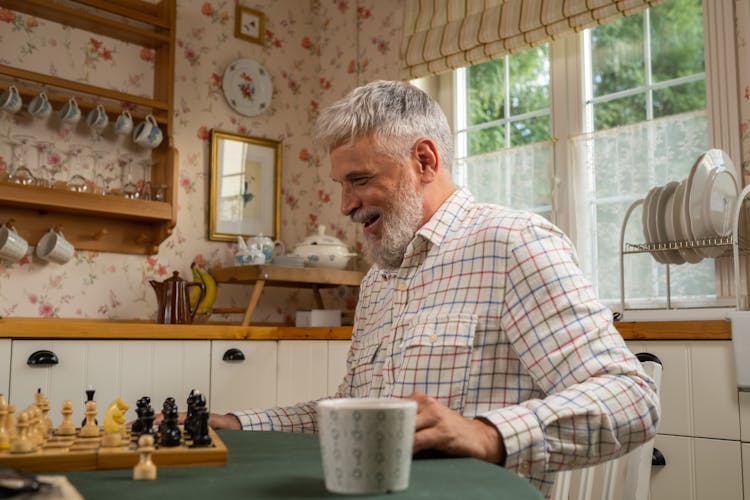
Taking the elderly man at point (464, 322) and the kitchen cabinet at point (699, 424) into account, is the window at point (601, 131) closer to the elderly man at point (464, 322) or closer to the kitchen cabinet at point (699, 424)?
the kitchen cabinet at point (699, 424)

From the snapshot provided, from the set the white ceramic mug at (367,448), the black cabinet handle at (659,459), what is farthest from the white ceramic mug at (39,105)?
the white ceramic mug at (367,448)

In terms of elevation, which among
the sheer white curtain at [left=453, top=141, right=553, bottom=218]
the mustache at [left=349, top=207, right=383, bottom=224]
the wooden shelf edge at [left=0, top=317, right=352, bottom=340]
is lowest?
the wooden shelf edge at [left=0, top=317, right=352, bottom=340]

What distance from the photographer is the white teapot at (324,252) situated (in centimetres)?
354

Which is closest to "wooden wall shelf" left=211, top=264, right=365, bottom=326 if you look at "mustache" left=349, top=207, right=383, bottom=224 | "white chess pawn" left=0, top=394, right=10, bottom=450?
"mustache" left=349, top=207, right=383, bottom=224

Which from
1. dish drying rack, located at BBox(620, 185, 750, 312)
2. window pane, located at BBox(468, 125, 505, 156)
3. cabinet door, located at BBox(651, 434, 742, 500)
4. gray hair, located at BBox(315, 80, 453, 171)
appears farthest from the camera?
window pane, located at BBox(468, 125, 505, 156)

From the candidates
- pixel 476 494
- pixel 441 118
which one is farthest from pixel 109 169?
pixel 476 494

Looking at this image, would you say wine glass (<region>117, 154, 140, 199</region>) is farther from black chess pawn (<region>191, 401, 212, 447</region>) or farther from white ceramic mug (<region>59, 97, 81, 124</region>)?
black chess pawn (<region>191, 401, 212, 447</region>)

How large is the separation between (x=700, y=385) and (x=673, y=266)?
0.85 m

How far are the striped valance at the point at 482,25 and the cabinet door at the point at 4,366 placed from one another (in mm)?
2108

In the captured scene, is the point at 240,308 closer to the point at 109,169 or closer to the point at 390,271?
the point at 109,169

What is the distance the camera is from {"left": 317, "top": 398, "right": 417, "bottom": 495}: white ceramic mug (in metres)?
0.61

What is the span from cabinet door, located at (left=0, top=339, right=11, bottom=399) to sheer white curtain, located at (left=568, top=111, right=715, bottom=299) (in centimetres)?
206

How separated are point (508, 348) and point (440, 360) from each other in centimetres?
10

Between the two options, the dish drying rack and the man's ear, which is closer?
the man's ear
